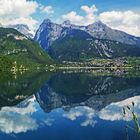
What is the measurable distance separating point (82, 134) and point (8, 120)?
46.7ft

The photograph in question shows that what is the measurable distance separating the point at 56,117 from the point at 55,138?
1654 centimetres

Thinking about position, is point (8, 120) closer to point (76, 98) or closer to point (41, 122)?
point (41, 122)

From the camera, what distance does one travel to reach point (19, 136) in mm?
37062

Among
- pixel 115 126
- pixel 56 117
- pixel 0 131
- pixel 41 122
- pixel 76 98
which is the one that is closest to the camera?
pixel 0 131

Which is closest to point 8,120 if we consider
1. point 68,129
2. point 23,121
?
point 23,121

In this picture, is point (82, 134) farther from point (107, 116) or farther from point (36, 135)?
point (107, 116)

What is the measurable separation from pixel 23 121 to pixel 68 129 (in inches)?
373

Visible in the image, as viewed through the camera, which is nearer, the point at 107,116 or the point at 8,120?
the point at 8,120

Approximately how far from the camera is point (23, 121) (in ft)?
157

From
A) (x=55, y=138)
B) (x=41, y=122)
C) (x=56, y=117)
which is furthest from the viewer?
(x=56, y=117)

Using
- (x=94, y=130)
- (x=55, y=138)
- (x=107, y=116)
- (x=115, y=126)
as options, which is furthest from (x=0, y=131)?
(x=107, y=116)

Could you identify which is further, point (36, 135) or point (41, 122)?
point (41, 122)

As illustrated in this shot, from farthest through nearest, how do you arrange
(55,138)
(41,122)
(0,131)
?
(41,122) → (0,131) → (55,138)

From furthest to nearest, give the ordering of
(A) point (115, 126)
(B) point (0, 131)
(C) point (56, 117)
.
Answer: (C) point (56, 117) → (A) point (115, 126) → (B) point (0, 131)
